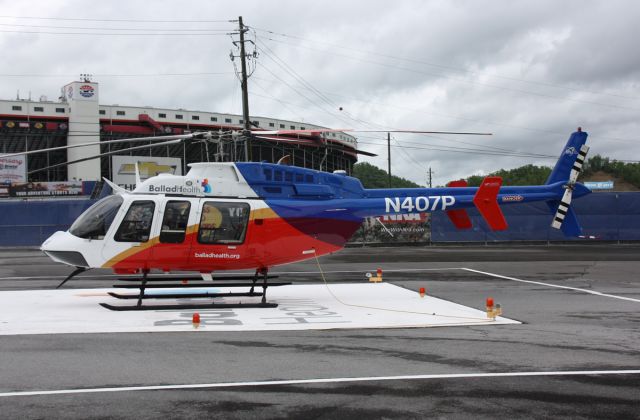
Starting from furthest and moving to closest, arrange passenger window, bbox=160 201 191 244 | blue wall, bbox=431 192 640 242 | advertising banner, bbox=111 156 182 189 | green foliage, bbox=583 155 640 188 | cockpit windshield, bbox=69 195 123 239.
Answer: green foliage, bbox=583 155 640 188
advertising banner, bbox=111 156 182 189
blue wall, bbox=431 192 640 242
passenger window, bbox=160 201 191 244
cockpit windshield, bbox=69 195 123 239

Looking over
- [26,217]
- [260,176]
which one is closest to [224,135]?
[260,176]

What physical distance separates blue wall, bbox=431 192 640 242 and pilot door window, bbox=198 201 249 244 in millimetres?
26763

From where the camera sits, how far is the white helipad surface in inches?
407

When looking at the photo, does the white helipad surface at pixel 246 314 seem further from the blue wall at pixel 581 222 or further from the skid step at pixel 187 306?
the blue wall at pixel 581 222

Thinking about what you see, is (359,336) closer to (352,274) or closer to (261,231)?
(261,231)

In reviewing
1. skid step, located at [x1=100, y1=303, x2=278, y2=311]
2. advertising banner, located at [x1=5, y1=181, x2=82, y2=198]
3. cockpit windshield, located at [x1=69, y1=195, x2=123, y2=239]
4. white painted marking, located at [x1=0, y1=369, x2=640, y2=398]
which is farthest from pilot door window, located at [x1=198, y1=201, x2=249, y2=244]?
advertising banner, located at [x1=5, y1=181, x2=82, y2=198]

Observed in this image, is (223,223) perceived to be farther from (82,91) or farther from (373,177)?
(373,177)

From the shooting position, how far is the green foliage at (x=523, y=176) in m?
141

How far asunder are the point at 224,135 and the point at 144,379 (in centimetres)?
838

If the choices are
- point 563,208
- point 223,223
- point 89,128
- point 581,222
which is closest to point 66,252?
point 223,223

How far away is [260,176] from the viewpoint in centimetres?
1331

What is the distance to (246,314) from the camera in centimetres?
1184

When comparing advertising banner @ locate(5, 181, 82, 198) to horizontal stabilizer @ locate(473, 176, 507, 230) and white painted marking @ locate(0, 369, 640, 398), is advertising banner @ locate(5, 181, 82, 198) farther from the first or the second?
white painted marking @ locate(0, 369, 640, 398)

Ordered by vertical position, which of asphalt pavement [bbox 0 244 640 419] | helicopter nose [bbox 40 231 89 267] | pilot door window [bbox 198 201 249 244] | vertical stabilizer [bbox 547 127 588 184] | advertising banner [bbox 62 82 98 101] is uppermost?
advertising banner [bbox 62 82 98 101]
